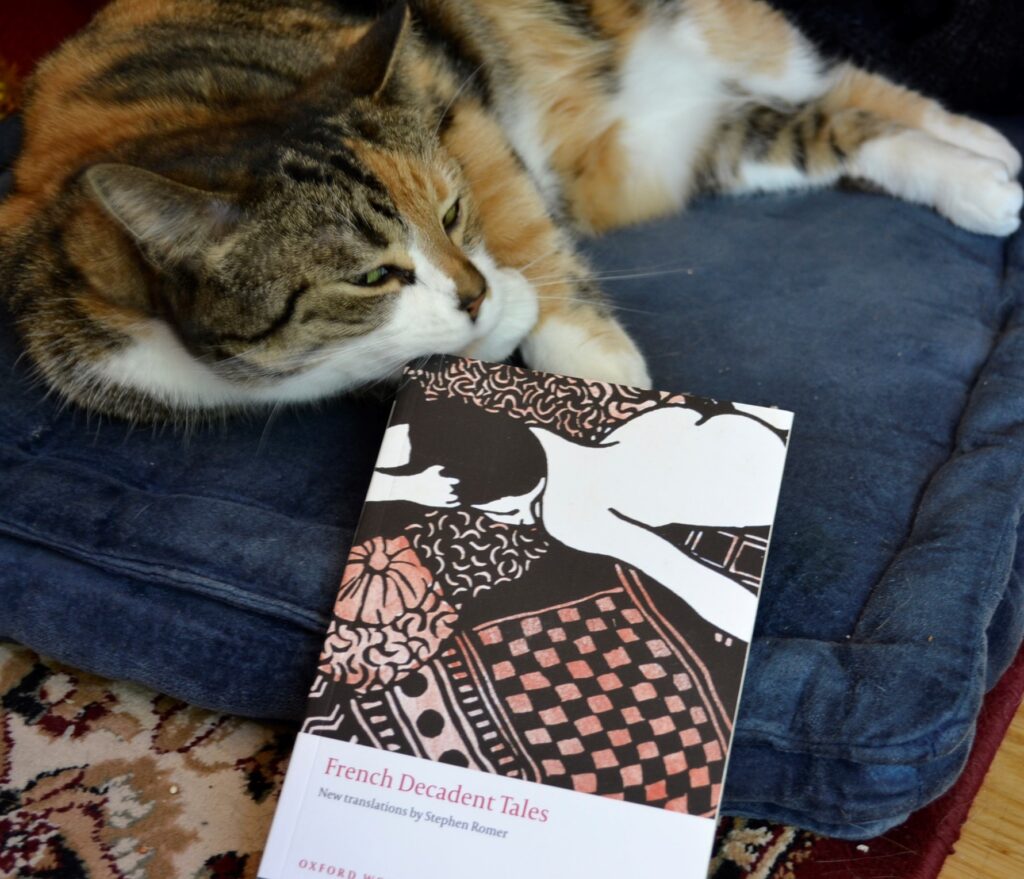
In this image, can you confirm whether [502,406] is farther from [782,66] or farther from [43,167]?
[782,66]

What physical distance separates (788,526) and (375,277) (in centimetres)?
51

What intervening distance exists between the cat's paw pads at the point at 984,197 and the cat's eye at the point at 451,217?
2.59 ft

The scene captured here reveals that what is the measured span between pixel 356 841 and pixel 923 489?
2.34 feet

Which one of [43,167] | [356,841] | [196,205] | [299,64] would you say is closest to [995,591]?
[356,841]

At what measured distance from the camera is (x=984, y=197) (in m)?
1.42

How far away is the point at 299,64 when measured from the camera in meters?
1.23

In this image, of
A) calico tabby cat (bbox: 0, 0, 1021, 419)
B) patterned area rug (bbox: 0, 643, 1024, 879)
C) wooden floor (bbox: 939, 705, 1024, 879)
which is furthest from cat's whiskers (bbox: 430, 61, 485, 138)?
wooden floor (bbox: 939, 705, 1024, 879)

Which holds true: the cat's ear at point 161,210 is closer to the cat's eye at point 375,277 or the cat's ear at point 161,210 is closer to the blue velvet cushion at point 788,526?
the cat's eye at point 375,277

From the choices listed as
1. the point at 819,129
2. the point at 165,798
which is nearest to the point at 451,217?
the point at 165,798

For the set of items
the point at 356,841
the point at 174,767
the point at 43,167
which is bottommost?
the point at 174,767

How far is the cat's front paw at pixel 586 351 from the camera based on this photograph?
3.82ft

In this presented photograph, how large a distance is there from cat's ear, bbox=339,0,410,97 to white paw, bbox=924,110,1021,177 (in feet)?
3.13

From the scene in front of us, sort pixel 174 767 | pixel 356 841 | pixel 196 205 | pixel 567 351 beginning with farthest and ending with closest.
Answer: pixel 567 351, pixel 174 767, pixel 196 205, pixel 356 841

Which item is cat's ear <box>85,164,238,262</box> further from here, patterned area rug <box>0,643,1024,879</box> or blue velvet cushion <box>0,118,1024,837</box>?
patterned area rug <box>0,643,1024,879</box>
